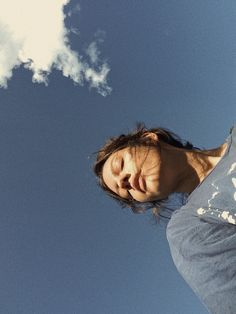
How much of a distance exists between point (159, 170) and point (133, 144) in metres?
0.50

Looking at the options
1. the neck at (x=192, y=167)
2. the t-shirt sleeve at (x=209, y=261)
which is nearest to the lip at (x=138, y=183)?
the neck at (x=192, y=167)

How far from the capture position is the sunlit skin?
9.10 feet

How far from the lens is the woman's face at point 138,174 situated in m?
2.77

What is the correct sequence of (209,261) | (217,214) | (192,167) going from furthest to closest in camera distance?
1. (192,167)
2. (217,214)
3. (209,261)

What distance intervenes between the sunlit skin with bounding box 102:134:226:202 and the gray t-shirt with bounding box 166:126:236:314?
0.26 metres

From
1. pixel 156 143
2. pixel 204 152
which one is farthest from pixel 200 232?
pixel 156 143

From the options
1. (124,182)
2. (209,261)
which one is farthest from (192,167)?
(209,261)

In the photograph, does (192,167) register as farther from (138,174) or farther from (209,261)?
(209,261)

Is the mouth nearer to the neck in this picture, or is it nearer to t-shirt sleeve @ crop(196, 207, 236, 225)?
the neck

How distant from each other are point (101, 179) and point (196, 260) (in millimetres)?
1493

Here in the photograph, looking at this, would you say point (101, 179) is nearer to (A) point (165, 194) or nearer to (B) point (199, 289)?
(A) point (165, 194)

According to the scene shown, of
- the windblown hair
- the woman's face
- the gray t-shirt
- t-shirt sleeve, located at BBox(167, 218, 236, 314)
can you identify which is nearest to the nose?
the woman's face

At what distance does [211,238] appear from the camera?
2145 mm

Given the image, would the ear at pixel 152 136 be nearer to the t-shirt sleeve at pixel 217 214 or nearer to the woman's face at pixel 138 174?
the woman's face at pixel 138 174
